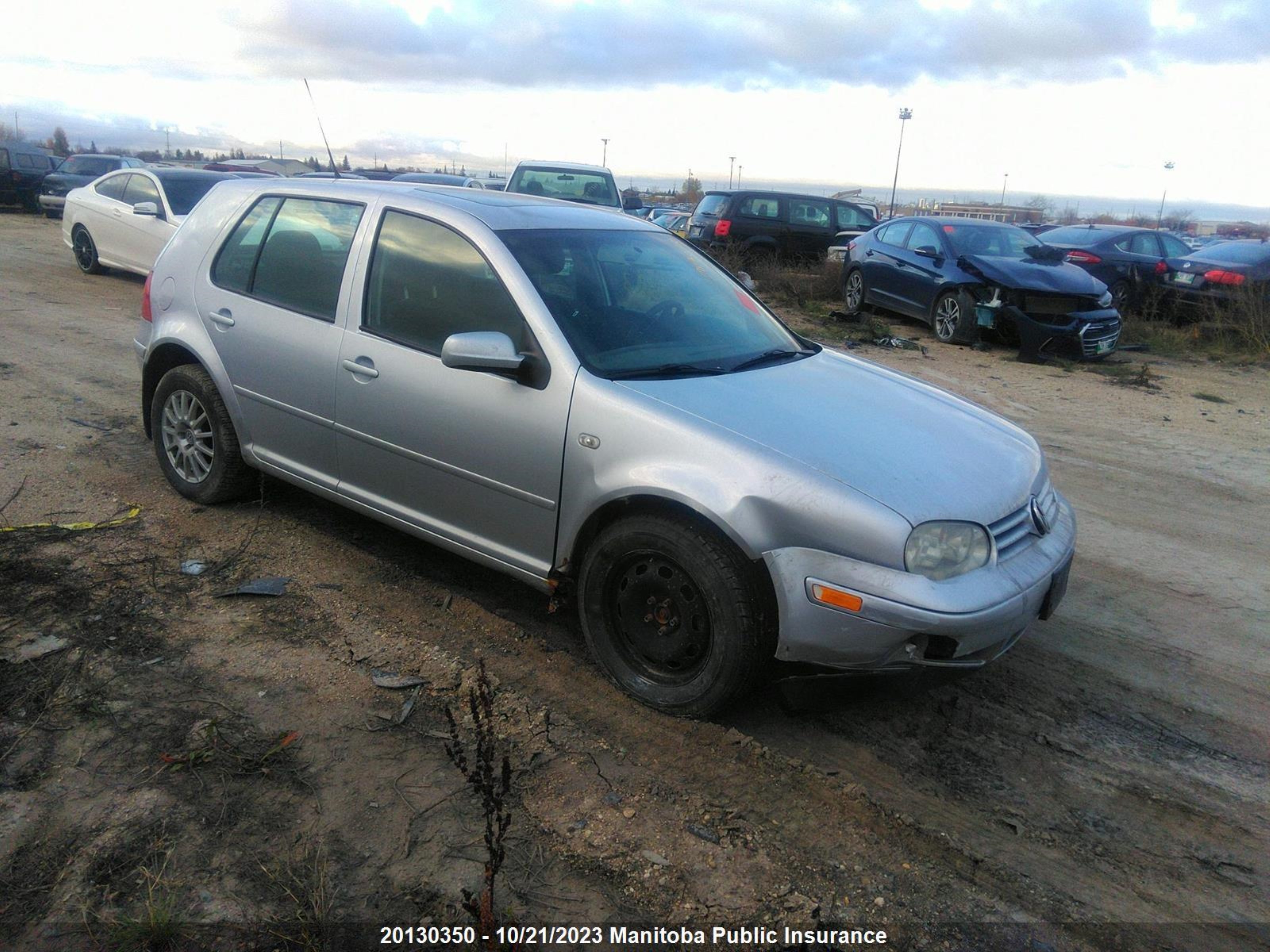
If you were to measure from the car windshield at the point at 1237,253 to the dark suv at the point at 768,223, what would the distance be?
5.31 meters

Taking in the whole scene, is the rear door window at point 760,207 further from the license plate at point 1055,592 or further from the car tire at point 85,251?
the license plate at point 1055,592

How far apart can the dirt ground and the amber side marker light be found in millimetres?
326

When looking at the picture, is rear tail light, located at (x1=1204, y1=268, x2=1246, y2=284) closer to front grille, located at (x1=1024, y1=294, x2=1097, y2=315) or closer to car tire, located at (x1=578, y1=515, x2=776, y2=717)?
front grille, located at (x1=1024, y1=294, x2=1097, y2=315)

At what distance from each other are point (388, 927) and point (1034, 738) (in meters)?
2.35

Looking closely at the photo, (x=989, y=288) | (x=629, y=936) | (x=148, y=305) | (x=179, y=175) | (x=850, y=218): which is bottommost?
(x=629, y=936)

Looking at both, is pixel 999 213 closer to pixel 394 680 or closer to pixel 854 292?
pixel 854 292

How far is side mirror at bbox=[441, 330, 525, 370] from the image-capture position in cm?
355

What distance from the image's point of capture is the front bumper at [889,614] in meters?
3.02

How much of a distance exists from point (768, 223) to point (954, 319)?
20.4 feet

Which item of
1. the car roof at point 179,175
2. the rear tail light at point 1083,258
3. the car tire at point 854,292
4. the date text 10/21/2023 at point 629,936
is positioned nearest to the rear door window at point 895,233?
the car tire at point 854,292

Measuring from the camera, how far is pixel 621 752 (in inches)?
129

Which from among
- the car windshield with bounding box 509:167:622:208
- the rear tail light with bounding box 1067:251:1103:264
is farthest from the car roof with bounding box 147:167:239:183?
the rear tail light with bounding box 1067:251:1103:264

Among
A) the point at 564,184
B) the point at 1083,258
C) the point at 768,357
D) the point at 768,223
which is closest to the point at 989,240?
the point at 1083,258

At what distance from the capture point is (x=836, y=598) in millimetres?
3061
